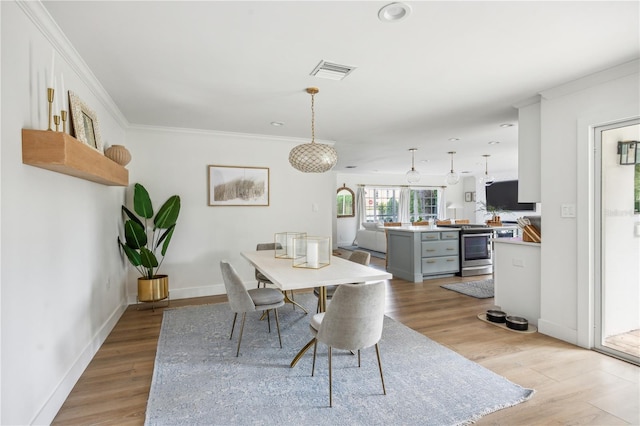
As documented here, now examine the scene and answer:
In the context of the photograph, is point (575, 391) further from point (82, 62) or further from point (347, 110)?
point (82, 62)

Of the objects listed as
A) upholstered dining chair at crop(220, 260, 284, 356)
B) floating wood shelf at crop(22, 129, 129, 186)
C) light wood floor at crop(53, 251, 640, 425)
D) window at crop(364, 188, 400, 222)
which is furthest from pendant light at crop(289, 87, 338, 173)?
window at crop(364, 188, 400, 222)

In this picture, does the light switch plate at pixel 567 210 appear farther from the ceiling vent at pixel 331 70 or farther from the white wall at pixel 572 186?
the ceiling vent at pixel 331 70

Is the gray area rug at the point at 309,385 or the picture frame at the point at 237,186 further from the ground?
the picture frame at the point at 237,186

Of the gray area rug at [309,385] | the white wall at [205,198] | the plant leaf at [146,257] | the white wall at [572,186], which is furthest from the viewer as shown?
the white wall at [205,198]

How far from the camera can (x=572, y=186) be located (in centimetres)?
290

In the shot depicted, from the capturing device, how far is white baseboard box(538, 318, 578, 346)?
9.53ft

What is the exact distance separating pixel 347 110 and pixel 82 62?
2391mm

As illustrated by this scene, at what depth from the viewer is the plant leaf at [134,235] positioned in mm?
3656

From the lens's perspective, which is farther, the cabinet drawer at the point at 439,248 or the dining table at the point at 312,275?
the cabinet drawer at the point at 439,248

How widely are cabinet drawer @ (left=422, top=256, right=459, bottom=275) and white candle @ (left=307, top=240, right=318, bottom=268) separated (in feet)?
11.2

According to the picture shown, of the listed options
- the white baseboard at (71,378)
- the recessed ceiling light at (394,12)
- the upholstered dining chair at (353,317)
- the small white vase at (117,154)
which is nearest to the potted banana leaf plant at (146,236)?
the white baseboard at (71,378)

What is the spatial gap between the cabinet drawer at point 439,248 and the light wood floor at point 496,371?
1789 mm

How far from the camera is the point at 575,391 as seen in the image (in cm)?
217

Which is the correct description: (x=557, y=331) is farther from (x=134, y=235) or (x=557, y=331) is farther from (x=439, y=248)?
(x=134, y=235)
